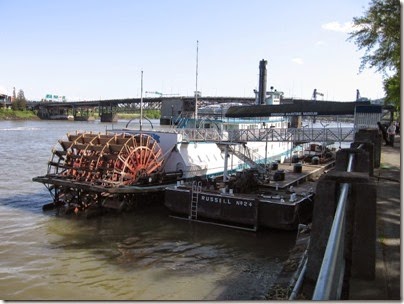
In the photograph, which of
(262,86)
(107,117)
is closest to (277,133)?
(262,86)

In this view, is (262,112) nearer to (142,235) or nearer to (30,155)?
(142,235)

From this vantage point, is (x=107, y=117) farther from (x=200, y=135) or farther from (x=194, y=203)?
(x=194, y=203)

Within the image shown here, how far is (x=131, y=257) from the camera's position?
42.4ft

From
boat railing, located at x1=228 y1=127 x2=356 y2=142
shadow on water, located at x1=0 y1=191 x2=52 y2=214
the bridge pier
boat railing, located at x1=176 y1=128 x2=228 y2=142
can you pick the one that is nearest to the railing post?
shadow on water, located at x1=0 y1=191 x2=52 y2=214

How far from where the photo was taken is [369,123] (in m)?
23.5

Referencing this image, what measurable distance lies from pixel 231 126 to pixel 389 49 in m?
11.3

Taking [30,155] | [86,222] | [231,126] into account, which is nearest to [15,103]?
[30,155]

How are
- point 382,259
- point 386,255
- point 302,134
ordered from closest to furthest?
point 382,259 → point 386,255 → point 302,134

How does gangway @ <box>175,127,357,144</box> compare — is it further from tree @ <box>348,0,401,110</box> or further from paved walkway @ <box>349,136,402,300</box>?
paved walkway @ <box>349,136,402,300</box>

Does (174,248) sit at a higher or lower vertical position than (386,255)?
lower

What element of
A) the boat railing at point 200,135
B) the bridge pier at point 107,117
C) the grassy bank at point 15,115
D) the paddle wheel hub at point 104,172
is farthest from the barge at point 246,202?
the grassy bank at point 15,115

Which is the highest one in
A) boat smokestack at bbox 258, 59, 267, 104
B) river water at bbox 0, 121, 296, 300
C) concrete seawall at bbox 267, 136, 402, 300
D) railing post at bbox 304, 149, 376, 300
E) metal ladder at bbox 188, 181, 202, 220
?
boat smokestack at bbox 258, 59, 267, 104

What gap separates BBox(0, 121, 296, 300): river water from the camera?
34.5 feet

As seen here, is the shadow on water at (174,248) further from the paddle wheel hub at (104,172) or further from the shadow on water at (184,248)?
the paddle wheel hub at (104,172)
